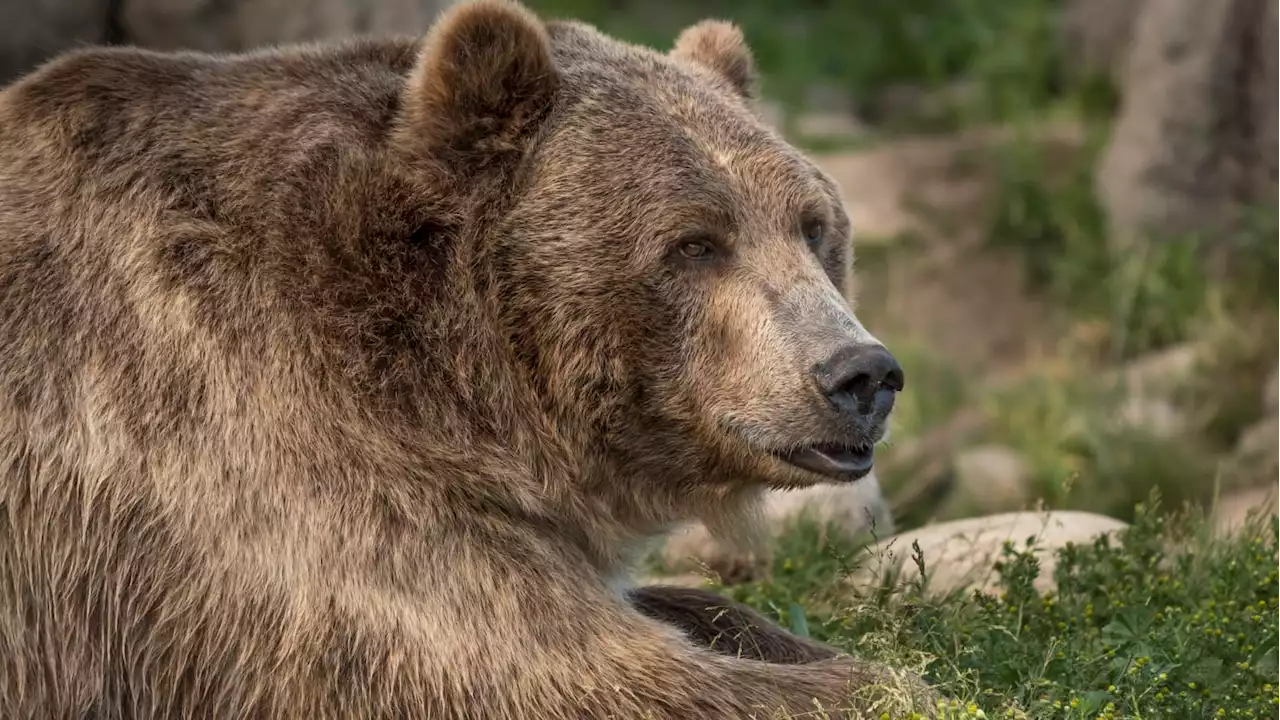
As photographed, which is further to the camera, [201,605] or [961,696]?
[961,696]

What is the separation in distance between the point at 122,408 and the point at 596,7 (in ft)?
42.4

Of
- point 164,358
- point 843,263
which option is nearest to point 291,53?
point 164,358

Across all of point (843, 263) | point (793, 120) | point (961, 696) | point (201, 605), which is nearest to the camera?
point (201, 605)

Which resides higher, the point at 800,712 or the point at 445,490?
the point at 445,490

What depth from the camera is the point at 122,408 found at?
4.11 meters

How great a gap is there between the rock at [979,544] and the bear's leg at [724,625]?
0.73 meters

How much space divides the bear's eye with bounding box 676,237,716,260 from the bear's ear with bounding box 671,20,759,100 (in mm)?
804

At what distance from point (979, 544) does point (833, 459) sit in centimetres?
185

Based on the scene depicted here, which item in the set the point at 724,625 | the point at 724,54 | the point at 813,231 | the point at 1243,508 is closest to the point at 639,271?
the point at 813,231

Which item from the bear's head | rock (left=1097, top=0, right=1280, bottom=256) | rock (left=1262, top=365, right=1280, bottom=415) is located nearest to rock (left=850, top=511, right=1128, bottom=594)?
the bear's head

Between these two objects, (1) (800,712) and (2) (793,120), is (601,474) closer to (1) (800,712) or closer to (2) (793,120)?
(1) (800,712)

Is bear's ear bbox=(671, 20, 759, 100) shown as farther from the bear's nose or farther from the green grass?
the green grass

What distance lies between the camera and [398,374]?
4.32m

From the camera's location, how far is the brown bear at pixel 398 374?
409cm
